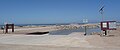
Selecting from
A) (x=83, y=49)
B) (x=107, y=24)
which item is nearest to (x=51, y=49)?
(x=83, y=49)

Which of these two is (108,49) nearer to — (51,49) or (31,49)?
(51,49)

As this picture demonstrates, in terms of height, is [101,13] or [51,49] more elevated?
[101,13]

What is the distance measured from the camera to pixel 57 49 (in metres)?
15.0

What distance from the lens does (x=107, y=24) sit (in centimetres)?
2622

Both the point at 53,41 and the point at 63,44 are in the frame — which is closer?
the point at 63,44

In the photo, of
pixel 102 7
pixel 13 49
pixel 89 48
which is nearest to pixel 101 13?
pixel 102 7

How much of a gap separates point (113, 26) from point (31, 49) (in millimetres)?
13460

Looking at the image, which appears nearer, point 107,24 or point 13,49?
point 13,49

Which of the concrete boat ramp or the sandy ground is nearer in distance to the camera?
the sandy ground

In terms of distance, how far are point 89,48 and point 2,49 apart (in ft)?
18.6

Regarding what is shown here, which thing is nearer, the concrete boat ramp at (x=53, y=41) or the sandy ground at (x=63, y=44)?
the sandy ground at (x=63, y=44)

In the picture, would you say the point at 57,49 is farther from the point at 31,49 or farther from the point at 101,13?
the point at 101,13

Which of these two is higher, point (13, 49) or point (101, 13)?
point (101, 13)

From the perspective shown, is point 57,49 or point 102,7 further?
point 102,7
